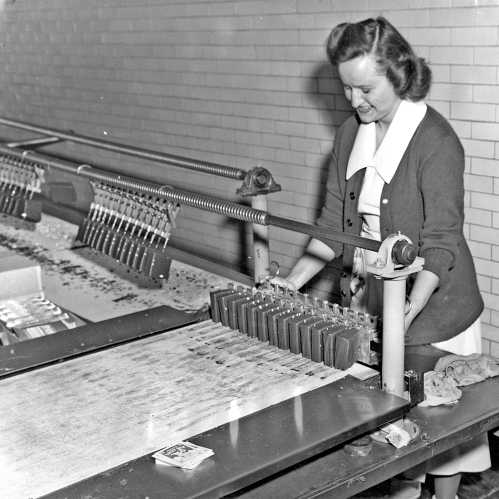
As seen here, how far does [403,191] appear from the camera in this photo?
239cm

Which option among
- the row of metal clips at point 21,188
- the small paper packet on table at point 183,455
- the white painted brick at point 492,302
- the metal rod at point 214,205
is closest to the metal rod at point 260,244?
the metal rod at point 214,205

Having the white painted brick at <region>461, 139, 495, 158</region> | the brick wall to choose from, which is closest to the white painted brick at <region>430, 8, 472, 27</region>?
the brick wall

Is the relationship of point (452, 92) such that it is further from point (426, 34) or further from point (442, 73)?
point (426, 34)

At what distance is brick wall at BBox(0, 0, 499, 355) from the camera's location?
352cm

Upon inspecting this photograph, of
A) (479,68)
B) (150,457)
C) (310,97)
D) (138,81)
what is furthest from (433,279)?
(138,81)

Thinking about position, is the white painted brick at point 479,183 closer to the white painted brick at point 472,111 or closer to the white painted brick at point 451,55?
the white painted brick at point 472,111

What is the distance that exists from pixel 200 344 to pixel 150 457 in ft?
2.08

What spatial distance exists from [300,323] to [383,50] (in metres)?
0.76

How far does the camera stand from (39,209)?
3.97 meters

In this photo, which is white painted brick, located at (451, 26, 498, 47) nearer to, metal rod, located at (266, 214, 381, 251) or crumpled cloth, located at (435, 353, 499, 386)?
metal rod, located at (266, 214, 381, 251)

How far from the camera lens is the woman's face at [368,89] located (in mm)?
2270

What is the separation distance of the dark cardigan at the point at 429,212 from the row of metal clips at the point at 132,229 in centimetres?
64

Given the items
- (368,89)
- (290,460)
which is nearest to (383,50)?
(368,89)

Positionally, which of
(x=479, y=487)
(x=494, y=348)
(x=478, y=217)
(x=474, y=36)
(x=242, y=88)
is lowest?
(x=479, y=487)
